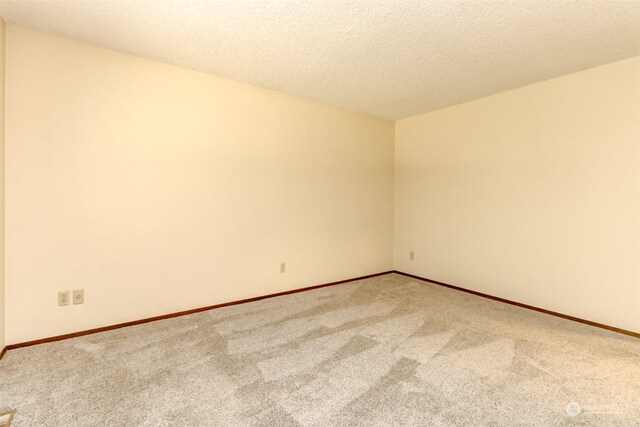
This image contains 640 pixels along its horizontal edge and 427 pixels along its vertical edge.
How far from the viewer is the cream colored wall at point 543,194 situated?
2652 mm

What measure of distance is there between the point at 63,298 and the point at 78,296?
0.09 meters

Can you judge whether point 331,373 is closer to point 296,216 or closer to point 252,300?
point 252,300

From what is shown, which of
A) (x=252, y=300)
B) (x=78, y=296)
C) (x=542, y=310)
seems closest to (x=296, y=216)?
(x=252, y=300)

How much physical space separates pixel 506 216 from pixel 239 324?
304cm

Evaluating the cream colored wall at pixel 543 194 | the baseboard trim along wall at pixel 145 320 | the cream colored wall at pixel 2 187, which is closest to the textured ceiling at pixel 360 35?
the cream colored wall at pixel 2 187

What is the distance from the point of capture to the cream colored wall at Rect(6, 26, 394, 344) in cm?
229

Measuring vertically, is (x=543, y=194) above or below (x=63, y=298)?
above

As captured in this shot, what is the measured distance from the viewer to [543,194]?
3.13 metres

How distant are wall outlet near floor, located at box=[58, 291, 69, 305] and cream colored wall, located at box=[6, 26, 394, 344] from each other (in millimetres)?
32

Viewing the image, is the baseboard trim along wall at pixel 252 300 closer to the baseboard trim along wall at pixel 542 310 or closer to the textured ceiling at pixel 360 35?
the baseboard trim along wall at pixel 542 310

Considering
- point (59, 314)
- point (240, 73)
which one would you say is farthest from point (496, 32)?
point (59, 314)

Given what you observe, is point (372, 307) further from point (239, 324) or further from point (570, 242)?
point (570, 242)

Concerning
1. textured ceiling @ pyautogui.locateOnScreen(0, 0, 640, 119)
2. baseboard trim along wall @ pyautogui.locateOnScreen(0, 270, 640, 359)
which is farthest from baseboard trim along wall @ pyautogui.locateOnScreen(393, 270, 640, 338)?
textured ceiling @ pyautogui.locateOnScreen(0, 0, 640, 119)

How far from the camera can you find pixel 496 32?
2.22 m
